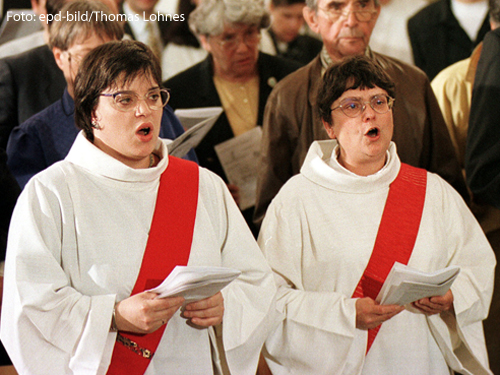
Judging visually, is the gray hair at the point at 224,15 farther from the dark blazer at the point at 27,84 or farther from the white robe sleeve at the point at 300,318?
the white robe sleeve at the point at 300,318

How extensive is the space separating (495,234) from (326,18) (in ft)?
4.80

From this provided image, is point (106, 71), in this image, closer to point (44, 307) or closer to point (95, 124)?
point (95, 124)

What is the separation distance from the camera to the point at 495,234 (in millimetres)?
3537

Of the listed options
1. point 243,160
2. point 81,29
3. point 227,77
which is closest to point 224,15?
point 227,77

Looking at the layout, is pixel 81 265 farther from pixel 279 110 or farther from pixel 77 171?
pixel 279 110

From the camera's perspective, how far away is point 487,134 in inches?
124

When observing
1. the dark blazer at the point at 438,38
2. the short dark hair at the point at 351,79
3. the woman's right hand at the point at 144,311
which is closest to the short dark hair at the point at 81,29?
the short dark hair at the point at 351,79

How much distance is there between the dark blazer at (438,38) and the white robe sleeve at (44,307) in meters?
2.94

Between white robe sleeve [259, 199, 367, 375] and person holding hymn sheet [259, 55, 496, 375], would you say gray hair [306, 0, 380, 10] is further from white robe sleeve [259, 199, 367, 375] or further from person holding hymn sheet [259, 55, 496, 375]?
white robe sleeve [259, 199, 367, 375]

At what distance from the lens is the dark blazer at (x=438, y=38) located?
4.21 metres

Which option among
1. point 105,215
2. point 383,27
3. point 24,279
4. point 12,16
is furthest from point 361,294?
point 12,16

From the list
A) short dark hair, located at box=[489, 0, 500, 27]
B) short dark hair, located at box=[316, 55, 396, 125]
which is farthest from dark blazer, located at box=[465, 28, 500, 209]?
short dark hair, located at box=[316, 55, 396, 125]

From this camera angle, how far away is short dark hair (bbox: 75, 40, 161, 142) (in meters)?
2.18

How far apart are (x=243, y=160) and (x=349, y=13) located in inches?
43.4
